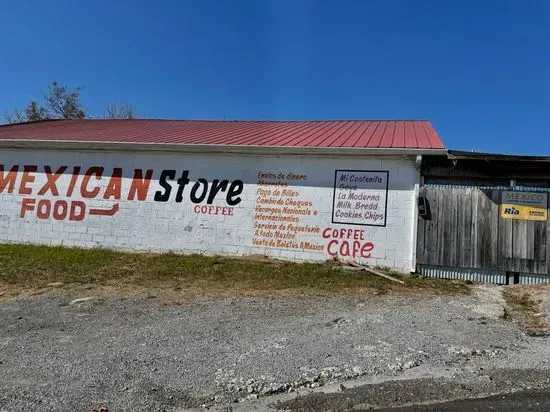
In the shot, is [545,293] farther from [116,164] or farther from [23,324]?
[116,164]

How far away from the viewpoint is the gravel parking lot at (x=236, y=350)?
11.3 ft

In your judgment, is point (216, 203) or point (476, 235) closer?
point (476, 235)

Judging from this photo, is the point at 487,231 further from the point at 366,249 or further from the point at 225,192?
the point at 225,192

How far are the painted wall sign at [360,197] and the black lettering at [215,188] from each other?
9.60 ft

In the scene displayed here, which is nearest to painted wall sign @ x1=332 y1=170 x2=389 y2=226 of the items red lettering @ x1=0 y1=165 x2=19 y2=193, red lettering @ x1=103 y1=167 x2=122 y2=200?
red lettering @ x1=103 y1=167 x2=122 y2=200

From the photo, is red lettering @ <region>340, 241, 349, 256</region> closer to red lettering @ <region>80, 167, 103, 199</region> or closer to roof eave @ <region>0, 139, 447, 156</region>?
roof eave @ <region>0, 139, 447, 156</region>

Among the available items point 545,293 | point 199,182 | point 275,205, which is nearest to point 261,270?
point 275,205

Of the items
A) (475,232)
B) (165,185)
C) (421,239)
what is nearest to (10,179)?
(165,185)

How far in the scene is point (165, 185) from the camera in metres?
11.3

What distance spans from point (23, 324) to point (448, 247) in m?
8.06

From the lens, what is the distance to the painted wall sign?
978cm

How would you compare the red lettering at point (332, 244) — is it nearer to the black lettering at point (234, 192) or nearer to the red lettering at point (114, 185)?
the black lettering at point (234, 192)

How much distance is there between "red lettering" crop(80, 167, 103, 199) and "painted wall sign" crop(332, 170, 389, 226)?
6.75m

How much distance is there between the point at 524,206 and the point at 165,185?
869 centimetres
